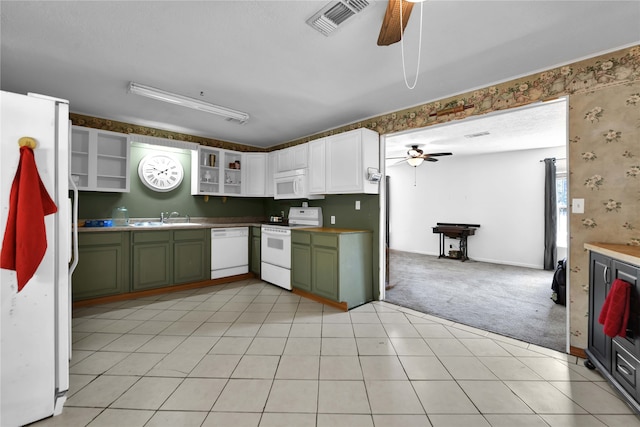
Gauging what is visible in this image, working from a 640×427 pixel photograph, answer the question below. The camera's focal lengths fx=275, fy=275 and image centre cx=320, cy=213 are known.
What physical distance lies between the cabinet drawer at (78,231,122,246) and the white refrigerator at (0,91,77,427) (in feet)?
6.55

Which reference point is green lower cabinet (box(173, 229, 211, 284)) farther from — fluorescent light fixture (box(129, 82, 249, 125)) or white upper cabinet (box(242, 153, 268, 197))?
fluorescent light fixture (box(129, 82, 249, 125))

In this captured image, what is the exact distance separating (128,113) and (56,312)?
2.92 meters

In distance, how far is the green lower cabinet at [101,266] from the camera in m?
3.22

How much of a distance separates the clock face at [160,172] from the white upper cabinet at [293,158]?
161 centimetres

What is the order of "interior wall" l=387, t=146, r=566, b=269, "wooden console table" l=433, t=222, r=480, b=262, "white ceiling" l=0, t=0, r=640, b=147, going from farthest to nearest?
"wooden console table" l=433, t=222, r=480, b=262
"interior wall" l=387, t=146, r=566, b=269
"white ceiling" l=0, t=0, r=640, b=147

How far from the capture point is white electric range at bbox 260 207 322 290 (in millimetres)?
3914

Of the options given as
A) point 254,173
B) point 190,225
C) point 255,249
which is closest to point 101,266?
point 190,225

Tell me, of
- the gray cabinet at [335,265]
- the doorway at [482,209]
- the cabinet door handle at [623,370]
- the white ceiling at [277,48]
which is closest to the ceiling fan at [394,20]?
the white ceiling at [277,48]

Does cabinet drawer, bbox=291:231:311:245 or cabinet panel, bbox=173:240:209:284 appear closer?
cabinet drawer, bbox=291:231:311:245

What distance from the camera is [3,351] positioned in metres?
1.41

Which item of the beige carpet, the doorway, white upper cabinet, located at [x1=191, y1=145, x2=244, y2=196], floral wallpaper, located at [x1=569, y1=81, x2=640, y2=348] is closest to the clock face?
white upper cabinet, located at [x1=191, y1=145, x2=244, y2=196]

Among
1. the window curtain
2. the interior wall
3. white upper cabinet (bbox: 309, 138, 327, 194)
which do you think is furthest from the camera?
the interior wall

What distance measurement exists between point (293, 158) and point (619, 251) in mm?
3729

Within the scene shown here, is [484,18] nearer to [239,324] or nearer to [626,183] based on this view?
[626,183]
